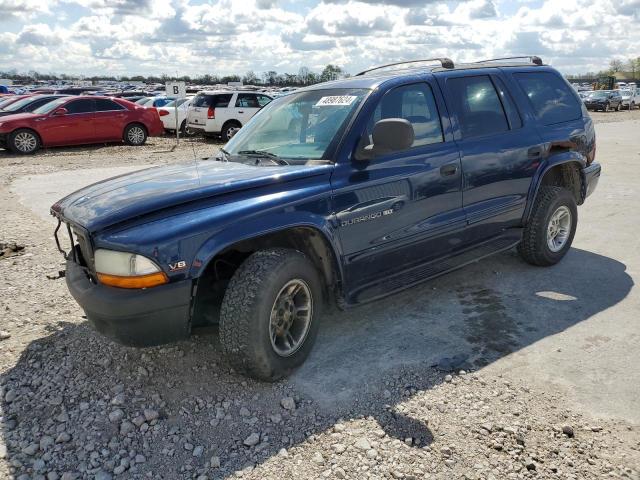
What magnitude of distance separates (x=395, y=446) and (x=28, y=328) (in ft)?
9.75

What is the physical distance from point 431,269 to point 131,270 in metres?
2.24

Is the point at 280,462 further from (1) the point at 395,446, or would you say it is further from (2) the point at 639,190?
(2) the point at 639,190

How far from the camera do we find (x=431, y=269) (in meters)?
4.28

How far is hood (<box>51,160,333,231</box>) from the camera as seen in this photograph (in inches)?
Answer: 125

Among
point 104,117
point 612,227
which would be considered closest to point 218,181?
point 612,227

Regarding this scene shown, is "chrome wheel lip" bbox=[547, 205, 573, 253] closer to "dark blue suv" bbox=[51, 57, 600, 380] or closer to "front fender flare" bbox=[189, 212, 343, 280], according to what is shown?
"dark blue suv" bbox=[51, 57, 600, 380]

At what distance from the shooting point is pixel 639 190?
8.96 meters

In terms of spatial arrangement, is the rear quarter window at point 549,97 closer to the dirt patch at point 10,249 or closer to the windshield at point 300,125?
the windshield at point 300,125

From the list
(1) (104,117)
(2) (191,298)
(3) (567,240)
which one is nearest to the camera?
(2) (191,298)

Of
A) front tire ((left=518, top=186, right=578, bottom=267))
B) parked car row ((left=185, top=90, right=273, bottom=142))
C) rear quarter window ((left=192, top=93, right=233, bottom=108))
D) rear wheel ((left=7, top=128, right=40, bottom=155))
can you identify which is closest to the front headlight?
front tire ((left=518, top=186, right=578, bottom=267))

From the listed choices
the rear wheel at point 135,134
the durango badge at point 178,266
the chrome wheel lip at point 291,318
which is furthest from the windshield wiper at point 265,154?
the rear wheel at point 135,134

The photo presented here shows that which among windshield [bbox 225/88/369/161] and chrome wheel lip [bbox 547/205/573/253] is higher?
windshield [bbox 225/88/369/161]

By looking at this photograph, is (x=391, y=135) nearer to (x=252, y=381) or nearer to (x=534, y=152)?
(x=252, y=381)

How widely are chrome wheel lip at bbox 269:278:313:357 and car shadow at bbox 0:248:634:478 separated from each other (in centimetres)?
22
